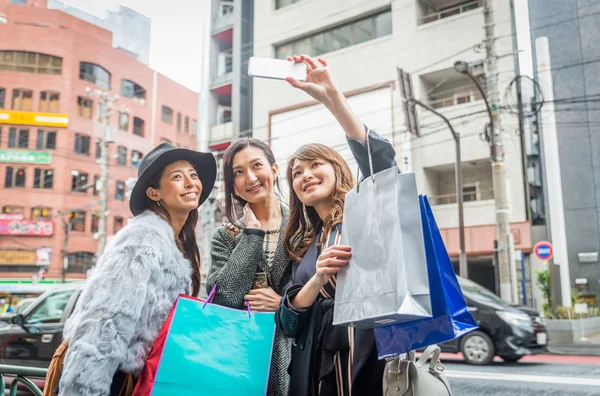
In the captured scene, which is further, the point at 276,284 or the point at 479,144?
the point at 479,144

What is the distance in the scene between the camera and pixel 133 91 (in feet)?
106

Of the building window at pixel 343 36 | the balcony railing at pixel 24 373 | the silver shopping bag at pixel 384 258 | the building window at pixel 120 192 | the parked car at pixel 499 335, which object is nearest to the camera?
the silver shopping bag at pixel 384 258

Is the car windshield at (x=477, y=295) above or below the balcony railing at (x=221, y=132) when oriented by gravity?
below

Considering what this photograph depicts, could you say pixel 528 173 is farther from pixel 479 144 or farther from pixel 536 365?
pixel 536 365

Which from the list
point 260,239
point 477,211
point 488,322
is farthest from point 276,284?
point 477,211

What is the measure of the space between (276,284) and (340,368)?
0.41 metres

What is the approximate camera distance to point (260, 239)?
176cm

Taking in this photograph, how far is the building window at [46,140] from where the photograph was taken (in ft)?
92.8

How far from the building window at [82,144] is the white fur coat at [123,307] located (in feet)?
100

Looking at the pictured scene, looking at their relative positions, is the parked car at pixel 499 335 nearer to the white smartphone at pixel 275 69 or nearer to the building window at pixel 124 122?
the white smartphone at pixel 275 69

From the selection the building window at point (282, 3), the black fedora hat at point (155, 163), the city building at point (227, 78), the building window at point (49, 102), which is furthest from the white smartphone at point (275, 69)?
the building window at point (49, 102)

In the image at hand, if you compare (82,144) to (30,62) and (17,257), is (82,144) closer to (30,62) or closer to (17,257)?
(30,62)

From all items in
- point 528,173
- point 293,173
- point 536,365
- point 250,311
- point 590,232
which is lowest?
point 536,365

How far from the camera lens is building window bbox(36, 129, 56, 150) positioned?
1114 inches
